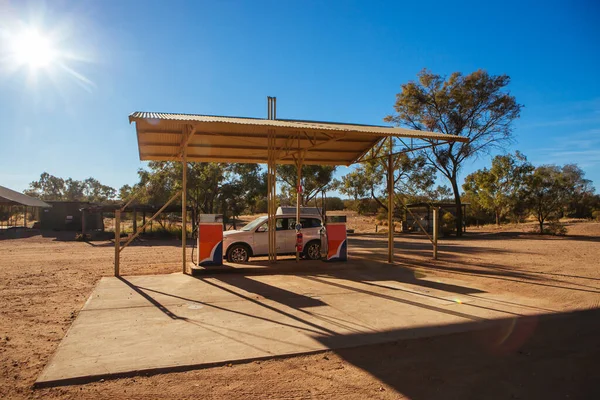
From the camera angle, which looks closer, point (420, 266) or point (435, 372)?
point (435, 372)

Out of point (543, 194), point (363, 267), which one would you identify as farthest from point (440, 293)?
point (543, 194)

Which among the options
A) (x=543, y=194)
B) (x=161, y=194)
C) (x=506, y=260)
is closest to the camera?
(x=506, y=260)

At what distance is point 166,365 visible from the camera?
14.9 feet

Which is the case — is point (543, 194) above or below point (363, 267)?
above

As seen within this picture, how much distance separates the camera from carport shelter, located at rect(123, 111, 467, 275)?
1111 cm

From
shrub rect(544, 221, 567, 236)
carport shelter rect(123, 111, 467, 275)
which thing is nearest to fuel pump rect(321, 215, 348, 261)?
carport shelter rect(123, 111, 467, 275)

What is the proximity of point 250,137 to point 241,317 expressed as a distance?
779 centimetres

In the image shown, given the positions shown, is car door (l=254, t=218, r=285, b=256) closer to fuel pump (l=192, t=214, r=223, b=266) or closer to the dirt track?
fuel pump (l=192, t=214, r=223, b=266)

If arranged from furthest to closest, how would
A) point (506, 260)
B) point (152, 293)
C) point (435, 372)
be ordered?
point (506, 260) < point (152, 293) < point (435, 372)

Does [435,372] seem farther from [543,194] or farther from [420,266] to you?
[543,194]

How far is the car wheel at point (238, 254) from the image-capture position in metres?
12.9

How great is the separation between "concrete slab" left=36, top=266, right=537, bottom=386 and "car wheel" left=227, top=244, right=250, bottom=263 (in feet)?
8.40

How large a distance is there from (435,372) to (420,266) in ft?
28.7

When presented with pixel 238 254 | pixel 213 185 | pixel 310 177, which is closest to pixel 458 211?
pixel 310 177
